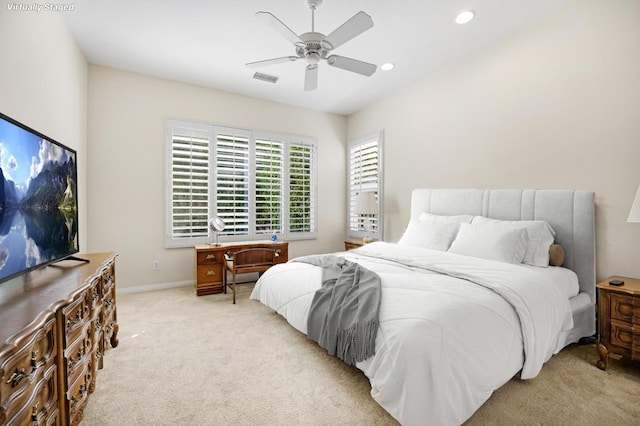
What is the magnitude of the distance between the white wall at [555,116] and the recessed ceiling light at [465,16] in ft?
2.26

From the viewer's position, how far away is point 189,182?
4.48 meters

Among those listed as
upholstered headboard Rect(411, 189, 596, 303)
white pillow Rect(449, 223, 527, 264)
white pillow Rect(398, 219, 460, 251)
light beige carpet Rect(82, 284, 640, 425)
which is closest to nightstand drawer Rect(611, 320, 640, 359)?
light beige carpet Rect(82, 284, 640, 425)

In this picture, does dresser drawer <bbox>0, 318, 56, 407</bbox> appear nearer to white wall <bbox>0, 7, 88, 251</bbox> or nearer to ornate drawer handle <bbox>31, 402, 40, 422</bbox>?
ornate drawer handle <bbox>31, 402, 40, 422</bbox>

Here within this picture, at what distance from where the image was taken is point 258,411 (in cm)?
181

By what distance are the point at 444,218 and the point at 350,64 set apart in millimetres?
2082

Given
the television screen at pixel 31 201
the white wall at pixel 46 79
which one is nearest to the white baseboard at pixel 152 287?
the white wall at pixel 46 79

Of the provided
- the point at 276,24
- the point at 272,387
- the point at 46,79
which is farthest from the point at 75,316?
the point at 276,24

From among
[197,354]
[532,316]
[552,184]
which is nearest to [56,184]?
[197,354]

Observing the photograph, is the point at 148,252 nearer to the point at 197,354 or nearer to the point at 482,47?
the point at 197,354

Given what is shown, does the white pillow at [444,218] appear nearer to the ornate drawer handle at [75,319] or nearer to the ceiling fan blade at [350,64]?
the ceiling fan blade at [350,64]

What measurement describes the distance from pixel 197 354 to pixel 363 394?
1.40 m

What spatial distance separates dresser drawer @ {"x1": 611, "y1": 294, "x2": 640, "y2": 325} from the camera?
2.10 meters

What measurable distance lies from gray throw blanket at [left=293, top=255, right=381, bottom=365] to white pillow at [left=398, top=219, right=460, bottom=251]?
47.4 inches

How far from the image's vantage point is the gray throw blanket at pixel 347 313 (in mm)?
1858
